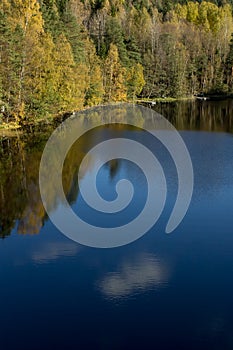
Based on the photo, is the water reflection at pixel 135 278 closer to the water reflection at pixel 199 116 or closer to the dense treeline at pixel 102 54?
the dense treeline at pixel 102 54

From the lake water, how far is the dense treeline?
20040 mm

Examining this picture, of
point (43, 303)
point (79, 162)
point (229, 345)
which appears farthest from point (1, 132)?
point (229, 345)

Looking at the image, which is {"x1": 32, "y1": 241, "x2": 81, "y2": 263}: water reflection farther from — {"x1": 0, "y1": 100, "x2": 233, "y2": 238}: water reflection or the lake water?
{"x1": 0, "y1": 100, "x2": 233, "y2": 238}: water reflection

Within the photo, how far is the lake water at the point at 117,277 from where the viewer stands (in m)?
12.2

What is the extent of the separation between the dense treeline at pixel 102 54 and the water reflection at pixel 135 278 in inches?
1059

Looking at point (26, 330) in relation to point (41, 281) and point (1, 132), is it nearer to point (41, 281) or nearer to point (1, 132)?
point (41, 281)

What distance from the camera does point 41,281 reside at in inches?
591

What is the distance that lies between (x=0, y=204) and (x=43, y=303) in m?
9.58

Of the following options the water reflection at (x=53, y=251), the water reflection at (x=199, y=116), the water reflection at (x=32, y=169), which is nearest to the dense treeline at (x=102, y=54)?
the water reflection at (x=32, y=169)

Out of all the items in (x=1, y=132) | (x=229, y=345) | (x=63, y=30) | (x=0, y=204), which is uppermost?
(x=63, y=30)

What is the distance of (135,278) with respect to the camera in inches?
603

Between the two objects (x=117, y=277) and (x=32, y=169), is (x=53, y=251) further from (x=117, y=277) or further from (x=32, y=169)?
(x=32, y=169)

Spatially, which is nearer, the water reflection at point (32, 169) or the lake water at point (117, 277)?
the lake water at point (117, 277)

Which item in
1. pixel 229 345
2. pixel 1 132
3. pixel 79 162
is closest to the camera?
pixel 229 345
